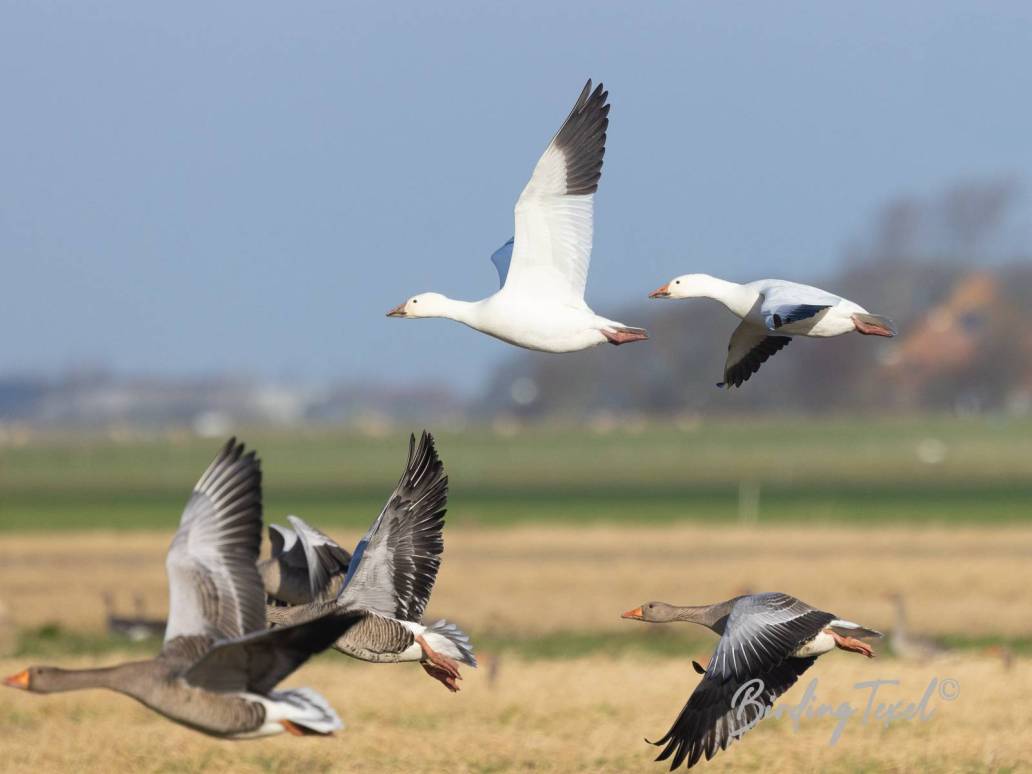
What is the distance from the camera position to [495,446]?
91750 millimetres

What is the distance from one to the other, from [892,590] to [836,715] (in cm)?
1116

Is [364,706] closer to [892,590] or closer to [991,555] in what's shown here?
[892,590]

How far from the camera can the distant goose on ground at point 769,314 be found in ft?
30.1

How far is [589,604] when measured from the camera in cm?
2462

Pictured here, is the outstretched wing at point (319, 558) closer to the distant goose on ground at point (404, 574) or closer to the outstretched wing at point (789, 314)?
the distant goose on ground at point (404, 574)

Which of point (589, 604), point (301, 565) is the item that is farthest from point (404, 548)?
point (589, 604)

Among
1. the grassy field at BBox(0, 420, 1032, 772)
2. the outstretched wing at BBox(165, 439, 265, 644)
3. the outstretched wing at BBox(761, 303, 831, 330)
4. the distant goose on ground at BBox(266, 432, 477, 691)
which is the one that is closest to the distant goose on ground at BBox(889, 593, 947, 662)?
the grassy field at BBox(0, 420, 1032, 772)

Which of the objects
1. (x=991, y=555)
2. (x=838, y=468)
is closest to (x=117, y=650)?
(x=991, y=555)

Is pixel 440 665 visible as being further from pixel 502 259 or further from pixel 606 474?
pixel 606 474

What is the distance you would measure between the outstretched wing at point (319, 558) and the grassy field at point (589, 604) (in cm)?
222

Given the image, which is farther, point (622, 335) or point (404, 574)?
point (622, 335)

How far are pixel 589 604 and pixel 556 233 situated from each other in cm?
1405

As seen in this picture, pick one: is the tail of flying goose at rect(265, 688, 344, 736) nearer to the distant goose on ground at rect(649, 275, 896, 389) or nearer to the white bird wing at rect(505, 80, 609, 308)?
the distant goose on ground at rect(649, 275, 896, 389)

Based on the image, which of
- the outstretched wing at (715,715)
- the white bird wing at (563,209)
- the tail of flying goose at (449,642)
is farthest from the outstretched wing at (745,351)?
the tail of flying goose at (449,642)
